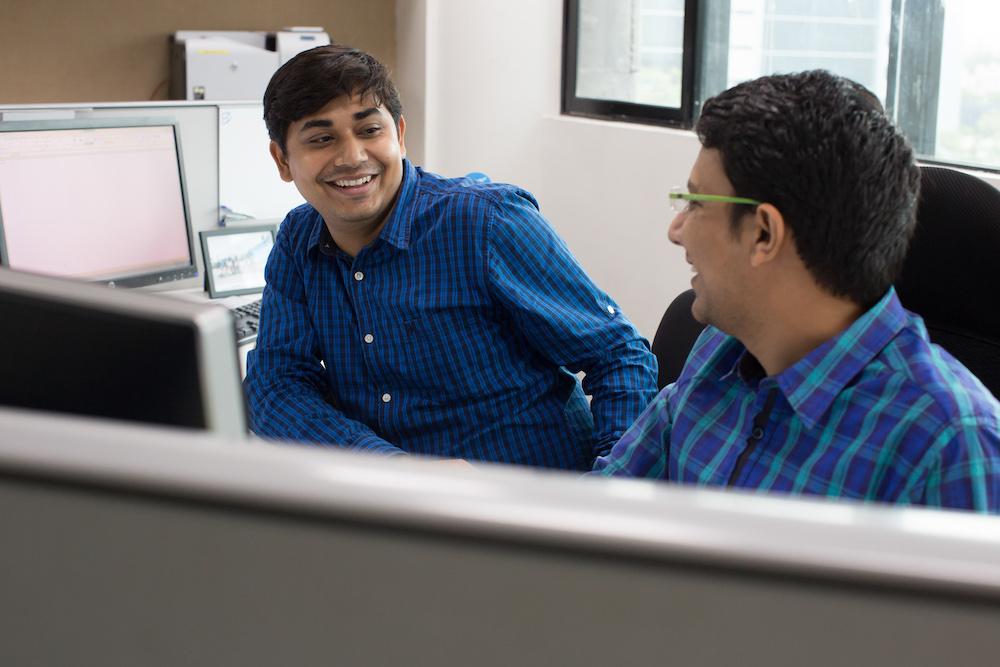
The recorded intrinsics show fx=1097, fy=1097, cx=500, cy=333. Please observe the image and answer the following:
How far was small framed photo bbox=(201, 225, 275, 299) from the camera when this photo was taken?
2537 millimetres

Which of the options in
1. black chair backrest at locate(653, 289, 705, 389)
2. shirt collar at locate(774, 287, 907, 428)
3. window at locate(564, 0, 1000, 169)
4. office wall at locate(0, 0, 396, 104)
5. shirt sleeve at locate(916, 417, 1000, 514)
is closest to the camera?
shirt sleeve at locate(916, 417, 1000, 514)

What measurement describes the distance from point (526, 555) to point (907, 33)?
10.8 ft

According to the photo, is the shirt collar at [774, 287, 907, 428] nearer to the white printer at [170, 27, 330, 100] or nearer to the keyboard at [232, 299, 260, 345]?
the keyboard at [232, 299, 260, 345]

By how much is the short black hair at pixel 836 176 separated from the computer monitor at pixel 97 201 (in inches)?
64.4

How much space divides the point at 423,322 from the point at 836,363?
0.86 m

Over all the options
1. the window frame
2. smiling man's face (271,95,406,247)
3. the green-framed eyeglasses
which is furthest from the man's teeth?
the window frame

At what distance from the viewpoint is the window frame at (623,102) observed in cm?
389

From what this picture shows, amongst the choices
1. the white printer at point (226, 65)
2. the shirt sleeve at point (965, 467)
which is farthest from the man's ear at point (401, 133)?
the white printer at point (226, 65)

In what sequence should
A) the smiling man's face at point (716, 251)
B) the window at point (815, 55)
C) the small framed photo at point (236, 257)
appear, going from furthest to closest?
the window at point (815, 55), the small framed photo at point (236, 257), the smiling man's face at point (716, 251)

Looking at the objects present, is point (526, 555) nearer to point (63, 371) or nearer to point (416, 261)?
point (63, 371)

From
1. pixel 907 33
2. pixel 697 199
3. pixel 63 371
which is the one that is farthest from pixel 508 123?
pixel 63 371

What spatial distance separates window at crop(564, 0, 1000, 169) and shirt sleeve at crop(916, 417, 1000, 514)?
2.08 metres

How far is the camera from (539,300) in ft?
5.60

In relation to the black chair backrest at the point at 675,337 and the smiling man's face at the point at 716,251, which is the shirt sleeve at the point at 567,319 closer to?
the black chair backrest at the point at 675,337
